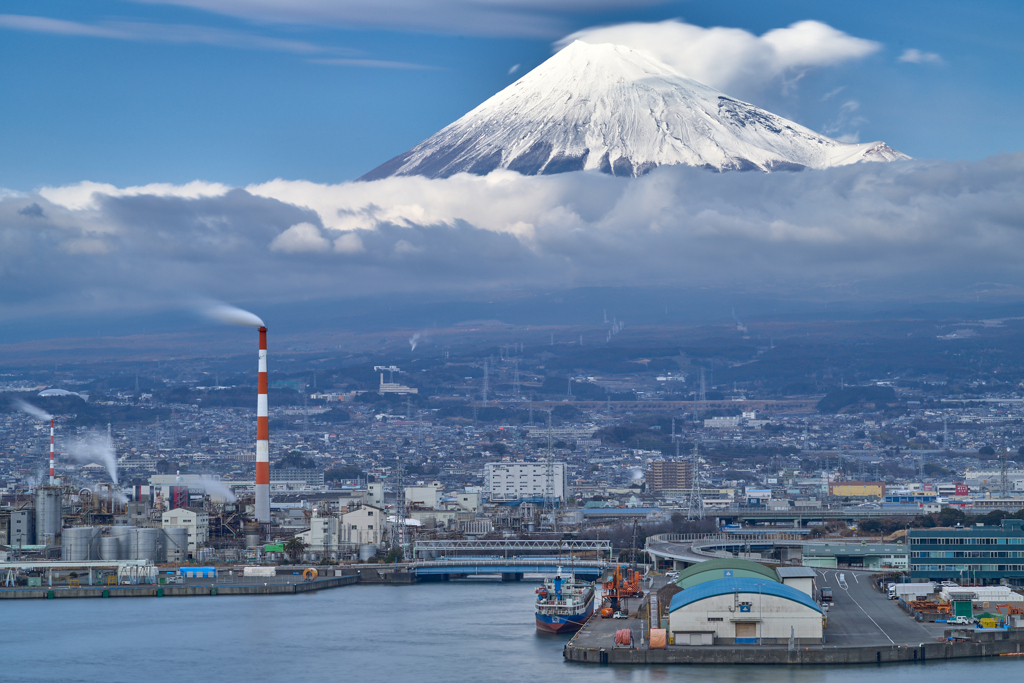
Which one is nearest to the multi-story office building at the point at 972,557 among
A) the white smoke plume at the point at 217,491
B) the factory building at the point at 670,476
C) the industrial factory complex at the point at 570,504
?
the industrial factory complex at the point at 570,504

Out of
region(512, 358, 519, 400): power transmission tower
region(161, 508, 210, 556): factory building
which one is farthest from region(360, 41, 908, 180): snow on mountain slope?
region(161, 508, 210, 556): factory building

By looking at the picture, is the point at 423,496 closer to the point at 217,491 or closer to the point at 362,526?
the point at 217,491

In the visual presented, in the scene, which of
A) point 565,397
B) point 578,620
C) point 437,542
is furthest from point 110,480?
point 565,397

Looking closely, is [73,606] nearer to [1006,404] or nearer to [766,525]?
[766,525]

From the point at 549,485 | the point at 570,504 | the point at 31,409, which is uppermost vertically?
the point at 31,409

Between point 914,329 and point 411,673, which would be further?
point 914,329

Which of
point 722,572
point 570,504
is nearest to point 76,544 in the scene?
point 722,572
